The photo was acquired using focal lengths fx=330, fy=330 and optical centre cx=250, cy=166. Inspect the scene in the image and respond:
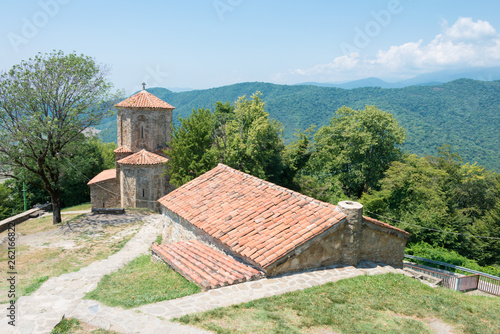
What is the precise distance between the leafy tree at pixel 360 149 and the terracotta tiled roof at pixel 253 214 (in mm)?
20807

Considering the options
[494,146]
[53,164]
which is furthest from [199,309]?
[494,146]

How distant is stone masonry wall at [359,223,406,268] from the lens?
1034 cm

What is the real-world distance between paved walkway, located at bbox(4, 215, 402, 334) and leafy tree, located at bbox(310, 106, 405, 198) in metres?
22.8

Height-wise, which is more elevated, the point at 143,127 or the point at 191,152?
the point at 143,127

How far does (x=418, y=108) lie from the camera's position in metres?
113

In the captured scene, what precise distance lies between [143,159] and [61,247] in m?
10.0

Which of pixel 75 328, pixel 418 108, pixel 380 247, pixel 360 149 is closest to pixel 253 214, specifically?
pixel 380 247

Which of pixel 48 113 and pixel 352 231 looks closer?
pixel 352 231

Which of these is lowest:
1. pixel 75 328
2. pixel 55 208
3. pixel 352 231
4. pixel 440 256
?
pixel 440 256

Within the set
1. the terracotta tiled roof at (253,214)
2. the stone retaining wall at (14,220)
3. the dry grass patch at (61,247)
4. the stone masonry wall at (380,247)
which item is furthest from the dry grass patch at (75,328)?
the stone retaining wall at (14,220)

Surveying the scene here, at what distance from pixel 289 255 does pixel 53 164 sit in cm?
1841

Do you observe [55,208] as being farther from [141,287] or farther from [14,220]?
[141,287]

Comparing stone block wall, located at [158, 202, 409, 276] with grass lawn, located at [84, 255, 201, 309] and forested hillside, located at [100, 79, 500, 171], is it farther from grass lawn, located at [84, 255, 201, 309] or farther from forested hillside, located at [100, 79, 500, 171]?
forested hillside, located at [100, 79, 500, 171]

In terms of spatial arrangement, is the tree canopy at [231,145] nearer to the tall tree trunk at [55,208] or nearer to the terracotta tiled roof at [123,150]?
the terracotta tiled roof at [123,150]
